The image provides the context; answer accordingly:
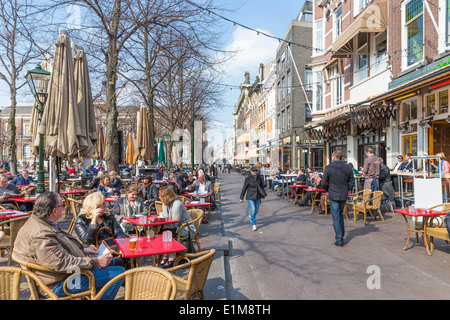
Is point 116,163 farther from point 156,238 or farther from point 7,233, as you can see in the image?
point 156,238

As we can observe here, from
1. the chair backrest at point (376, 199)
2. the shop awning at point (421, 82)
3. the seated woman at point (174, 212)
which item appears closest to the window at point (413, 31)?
the shop awning at point (421, 82)

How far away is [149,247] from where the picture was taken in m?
3.80

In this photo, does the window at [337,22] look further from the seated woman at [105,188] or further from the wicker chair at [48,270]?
the wicker chair at [48,270]

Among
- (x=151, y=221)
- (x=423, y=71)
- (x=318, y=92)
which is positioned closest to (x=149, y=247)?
(x=151, y=221)

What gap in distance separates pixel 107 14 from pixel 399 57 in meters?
10.9

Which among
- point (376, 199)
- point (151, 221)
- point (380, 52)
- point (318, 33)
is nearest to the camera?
point (151, 221)

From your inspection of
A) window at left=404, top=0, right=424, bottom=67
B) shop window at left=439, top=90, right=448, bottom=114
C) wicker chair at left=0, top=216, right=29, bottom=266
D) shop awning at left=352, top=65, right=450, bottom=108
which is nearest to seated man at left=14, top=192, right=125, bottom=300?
wicker chair at left=0, top=216, right=29, bottom=266

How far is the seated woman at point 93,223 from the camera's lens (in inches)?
166

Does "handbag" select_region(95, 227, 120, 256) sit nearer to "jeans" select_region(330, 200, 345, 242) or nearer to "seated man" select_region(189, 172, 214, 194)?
"jeans" select_region(330, 200, 345, 242)

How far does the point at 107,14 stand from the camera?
9.77 metres

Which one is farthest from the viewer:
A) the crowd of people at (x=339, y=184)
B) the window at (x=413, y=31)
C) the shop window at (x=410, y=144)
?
the shop window at (x=410, y=144)

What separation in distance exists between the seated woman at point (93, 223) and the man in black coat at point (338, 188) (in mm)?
4387

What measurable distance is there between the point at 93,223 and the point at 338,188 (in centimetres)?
481

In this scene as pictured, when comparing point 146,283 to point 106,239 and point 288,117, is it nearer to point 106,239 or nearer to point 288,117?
point 106,239
